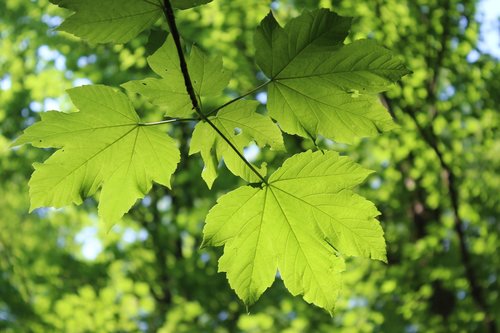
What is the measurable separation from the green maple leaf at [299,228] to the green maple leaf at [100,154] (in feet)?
0.61

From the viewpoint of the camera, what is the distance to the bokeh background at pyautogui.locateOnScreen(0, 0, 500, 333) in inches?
185

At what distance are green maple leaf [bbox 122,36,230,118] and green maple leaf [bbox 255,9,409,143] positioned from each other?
11cm

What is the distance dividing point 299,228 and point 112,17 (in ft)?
2.04

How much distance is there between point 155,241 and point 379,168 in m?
3.13

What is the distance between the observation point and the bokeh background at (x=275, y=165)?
4707 millimetres

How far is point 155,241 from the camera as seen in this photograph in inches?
244

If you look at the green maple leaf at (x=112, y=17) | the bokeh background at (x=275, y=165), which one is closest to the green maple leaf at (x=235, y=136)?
the green maple leaf at (x=112, y=17)

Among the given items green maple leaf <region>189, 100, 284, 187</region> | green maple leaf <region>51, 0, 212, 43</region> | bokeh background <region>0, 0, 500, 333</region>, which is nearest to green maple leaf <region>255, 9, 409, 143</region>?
green maple leaf <region>189, 100, 284, 187</region>

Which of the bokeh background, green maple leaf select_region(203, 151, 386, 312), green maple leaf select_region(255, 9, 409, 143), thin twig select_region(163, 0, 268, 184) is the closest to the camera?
thin twig select_region(163, 0, 268, 184)

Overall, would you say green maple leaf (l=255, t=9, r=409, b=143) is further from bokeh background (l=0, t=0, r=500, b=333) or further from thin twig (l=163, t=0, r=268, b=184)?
bokeh background (l=0, t=0, r=500, b=333)

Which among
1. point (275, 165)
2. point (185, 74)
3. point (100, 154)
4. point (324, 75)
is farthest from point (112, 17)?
point (275, 165)

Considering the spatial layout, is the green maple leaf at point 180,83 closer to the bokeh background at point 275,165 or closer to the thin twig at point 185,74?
the thin twig at point 185,74

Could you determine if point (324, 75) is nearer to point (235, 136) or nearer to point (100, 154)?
point (235, 136)

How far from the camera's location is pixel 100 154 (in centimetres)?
111
